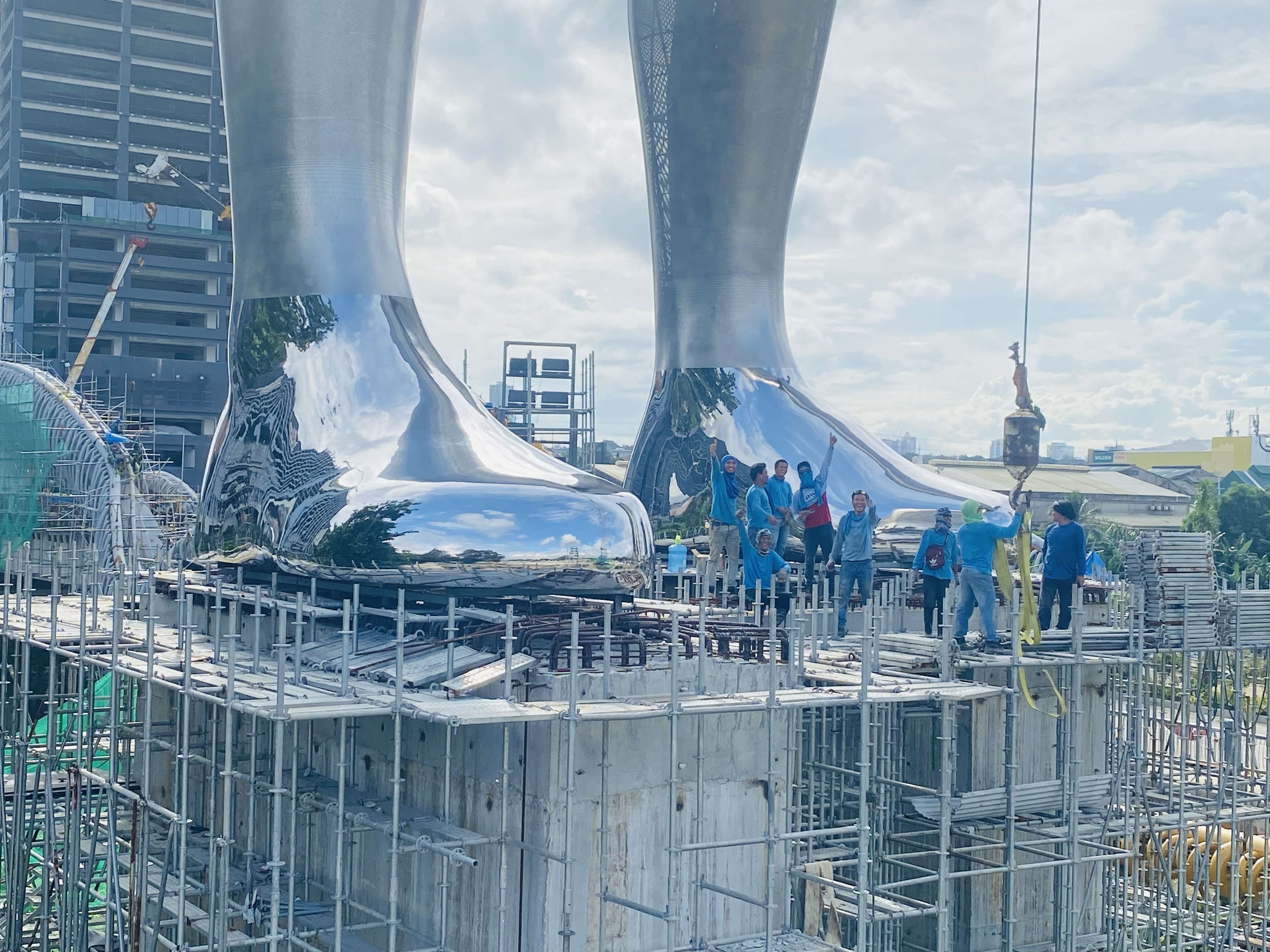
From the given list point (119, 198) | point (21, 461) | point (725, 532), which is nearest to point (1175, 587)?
point (725, 532)

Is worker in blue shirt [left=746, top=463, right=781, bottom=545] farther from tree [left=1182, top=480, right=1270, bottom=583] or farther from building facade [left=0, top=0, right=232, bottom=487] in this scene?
building facade [left=0, top=0, right=232, bottom=487]

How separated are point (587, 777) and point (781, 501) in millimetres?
5842

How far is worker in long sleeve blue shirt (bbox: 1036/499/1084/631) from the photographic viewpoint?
1163cm

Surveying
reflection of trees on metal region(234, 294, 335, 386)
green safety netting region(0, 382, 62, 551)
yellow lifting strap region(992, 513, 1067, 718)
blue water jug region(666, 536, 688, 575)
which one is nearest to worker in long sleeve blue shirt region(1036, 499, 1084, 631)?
yellow lifting strap region(992, 513, 1067, 718)

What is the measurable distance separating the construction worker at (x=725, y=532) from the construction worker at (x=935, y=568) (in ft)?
6.12

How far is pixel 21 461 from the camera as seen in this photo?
2597cm

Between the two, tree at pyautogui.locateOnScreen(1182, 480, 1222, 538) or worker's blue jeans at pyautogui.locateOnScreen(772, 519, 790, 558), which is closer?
worker's blue jeans at pyautogui.locateOnScreen(772, 519, 790, 558)

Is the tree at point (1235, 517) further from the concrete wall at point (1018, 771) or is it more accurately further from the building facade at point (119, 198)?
the building facade at point (119, 198)

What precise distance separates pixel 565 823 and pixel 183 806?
2.21 meters

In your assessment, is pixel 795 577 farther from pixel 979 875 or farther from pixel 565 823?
pixel 565 823

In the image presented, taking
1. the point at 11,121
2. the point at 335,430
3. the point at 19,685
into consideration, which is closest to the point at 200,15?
the point at 11,121

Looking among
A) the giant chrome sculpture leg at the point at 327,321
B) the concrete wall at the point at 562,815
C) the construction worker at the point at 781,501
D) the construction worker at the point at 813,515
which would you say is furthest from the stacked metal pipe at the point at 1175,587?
the giant chrome sculpture leg at the point at 327,321

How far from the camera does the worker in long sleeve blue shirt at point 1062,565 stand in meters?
11.6

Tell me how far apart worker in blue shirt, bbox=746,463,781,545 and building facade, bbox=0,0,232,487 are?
36066mm
